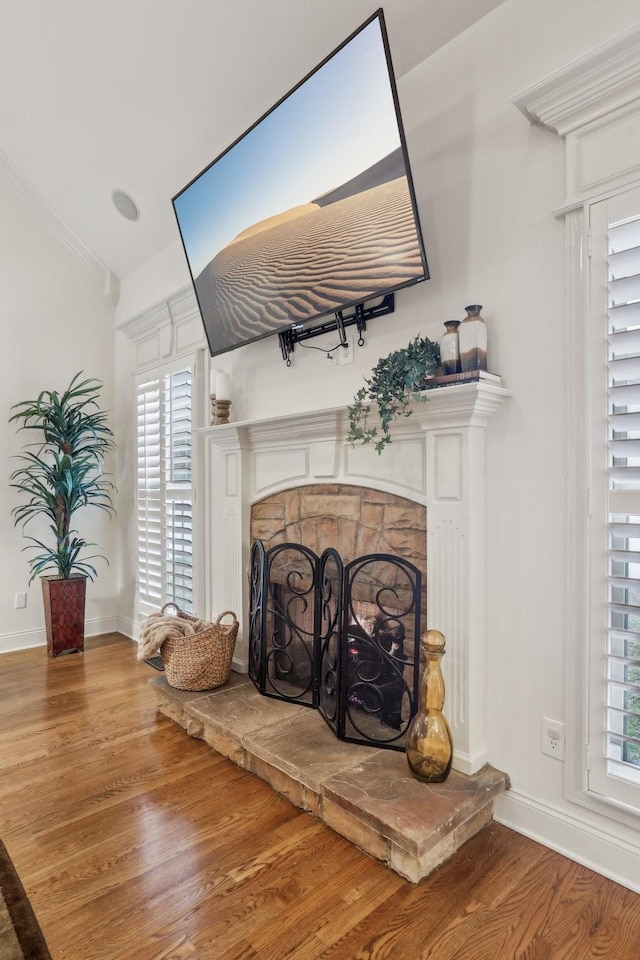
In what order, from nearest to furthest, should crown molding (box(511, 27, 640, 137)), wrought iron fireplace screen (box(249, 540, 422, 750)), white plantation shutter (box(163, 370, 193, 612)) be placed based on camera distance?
crown molding (box(511, 27, 640, 137)), wrought iron fireplace screen (box(249, 540, 422, 750)), white plantation shutter (box(163, 370, 193, 612))

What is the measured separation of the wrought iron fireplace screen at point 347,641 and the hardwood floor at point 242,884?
1.52 ft

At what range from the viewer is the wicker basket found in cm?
266

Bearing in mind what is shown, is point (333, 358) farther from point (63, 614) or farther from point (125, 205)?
point (63, 614)

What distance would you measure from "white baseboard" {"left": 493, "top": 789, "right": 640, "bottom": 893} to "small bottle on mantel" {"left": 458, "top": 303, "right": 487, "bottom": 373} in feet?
4.96

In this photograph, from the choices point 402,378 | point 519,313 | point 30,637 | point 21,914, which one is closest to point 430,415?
point 402,378

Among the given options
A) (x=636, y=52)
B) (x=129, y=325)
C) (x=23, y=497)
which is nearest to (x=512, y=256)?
(x=636, y=52)

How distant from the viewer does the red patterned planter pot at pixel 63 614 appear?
154 inches

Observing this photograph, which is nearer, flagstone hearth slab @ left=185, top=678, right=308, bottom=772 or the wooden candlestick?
flagstone hearth slab @ left=185, top=678, right=308, bottom=772

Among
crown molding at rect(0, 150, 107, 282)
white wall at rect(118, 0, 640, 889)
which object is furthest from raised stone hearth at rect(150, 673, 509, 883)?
crown molding at rect(0, 150, 107, 282)

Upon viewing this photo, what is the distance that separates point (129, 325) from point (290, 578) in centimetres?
269

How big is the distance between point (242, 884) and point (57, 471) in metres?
3.22

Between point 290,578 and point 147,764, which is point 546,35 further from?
point 147,764

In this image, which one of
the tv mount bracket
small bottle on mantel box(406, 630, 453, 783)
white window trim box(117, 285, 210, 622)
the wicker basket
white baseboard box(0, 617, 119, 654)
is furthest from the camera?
white baseboard box(0, 617, 119, 654)

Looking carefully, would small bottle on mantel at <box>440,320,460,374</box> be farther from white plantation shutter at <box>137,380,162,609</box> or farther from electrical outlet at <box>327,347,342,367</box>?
white plantation shutter at <box>137,380,162,609</box>
